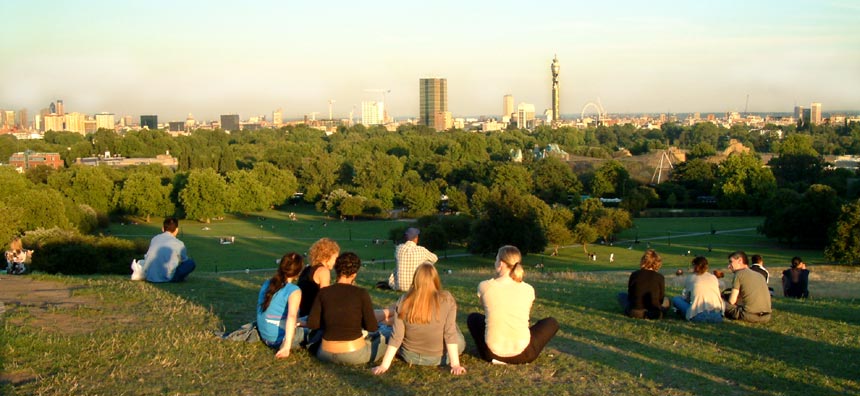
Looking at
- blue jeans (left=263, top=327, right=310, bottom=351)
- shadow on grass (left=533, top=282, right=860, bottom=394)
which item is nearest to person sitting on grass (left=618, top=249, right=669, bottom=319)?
shadow on grass (left=533, top=282, right=860, bottom=394)

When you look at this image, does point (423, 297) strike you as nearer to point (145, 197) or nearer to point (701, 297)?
point (701, 297)

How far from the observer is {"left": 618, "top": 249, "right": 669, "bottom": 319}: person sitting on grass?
9336 millimetres

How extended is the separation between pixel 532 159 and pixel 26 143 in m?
65.3

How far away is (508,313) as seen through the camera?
273 inches

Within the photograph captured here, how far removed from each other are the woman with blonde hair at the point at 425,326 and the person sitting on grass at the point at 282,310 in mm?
919

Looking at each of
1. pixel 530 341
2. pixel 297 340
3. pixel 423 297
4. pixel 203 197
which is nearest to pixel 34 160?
pixel 203 197

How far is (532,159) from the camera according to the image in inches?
3526

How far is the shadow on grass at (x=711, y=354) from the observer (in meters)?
6.79

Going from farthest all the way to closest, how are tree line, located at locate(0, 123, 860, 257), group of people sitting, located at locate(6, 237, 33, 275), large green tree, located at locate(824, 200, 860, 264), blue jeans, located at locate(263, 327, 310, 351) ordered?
tree line, located at locate(0, 123, 860, 257), large green tree, located at locate(824, 200, 860, 264), group of people sitting, located at locate(6, 237, 33, 275), blue jeans, located at locate(263, 327, 310, 351)

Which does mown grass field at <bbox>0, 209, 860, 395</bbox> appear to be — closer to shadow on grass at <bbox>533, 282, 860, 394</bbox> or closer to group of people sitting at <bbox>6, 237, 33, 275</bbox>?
shadow on grass at <bbox>533, 282, 860, 394</bbox>

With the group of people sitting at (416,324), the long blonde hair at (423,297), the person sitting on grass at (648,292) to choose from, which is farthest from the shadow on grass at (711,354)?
the long blonde hair at (423,297)

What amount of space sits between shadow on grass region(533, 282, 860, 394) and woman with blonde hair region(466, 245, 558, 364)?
2.77 ft

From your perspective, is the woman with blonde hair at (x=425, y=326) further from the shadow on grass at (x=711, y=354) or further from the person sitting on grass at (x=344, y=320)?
the shadow on grass at (x=711, y=354)

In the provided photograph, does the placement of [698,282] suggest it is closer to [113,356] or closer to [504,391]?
[504,391]
